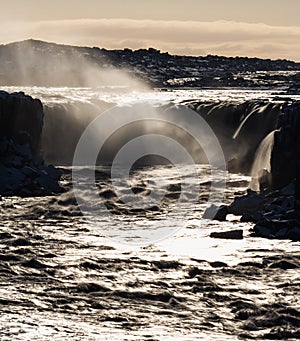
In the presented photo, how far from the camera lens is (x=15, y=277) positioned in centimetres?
3281

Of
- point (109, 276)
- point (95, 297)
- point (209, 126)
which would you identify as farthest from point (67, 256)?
point (209, 126)

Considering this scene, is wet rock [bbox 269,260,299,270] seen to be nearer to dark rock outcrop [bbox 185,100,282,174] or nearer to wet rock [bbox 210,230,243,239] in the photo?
wet rock [bbox 210,230,243,239]

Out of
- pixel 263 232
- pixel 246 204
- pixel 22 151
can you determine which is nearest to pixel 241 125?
pixel 22 151

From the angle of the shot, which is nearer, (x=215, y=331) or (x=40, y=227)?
(x=215, y=331)

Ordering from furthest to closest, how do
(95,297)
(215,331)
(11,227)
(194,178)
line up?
1. (194,178)
2. (11,227)
3. (95,297)
4. (215,331)

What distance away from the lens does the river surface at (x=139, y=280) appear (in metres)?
Answer: 27.2

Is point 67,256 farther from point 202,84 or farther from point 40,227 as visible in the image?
point 202,84

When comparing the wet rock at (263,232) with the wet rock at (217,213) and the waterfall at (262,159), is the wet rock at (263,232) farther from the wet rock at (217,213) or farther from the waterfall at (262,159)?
the waterfall at (262,159)

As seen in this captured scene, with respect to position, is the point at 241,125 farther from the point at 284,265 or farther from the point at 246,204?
the point at 284,265

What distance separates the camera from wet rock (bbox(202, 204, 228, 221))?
44.4 metres

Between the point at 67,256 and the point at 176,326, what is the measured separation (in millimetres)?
9519

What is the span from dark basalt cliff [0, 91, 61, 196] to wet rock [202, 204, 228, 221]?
11133 millimetres

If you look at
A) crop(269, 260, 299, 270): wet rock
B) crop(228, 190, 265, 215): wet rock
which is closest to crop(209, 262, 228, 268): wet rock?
crop(269, 260, 299, 270): wet rock

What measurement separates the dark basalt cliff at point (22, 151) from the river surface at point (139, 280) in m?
6.30
